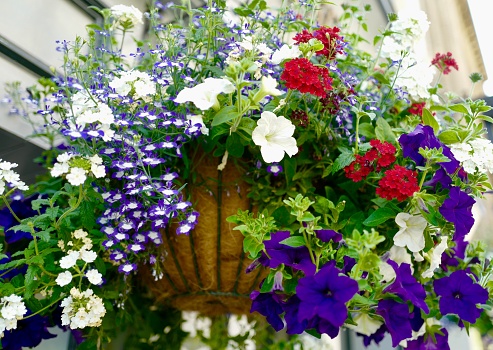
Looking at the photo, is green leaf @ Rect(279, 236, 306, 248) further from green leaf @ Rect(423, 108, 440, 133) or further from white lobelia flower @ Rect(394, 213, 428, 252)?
green leaf @ Rect(423, 108, 440, 133)

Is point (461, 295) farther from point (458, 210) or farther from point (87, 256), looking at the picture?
point (87, 256)

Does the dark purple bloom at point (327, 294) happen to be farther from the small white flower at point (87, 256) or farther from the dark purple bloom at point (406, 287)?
the small white flower at point (87, 256)

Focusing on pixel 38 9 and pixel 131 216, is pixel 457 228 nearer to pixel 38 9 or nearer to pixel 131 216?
pixel 131 216

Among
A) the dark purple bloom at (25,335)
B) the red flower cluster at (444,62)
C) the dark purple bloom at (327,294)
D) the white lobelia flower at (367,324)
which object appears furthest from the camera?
the red flower cluster at (444,62)

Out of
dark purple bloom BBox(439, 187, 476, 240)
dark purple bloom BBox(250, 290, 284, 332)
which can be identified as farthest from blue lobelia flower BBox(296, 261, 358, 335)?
dark purple bloom BBox(439, 187, 476, 240)

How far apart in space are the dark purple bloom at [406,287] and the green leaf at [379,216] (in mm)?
71

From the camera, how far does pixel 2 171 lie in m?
0.85

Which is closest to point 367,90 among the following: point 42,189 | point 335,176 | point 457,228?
point 335,176

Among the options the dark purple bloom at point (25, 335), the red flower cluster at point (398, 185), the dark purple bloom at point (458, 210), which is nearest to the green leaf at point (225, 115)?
the red flower cluster at point (398, 185)

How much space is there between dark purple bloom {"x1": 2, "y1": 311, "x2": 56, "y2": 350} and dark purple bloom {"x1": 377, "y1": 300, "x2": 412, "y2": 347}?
623mm

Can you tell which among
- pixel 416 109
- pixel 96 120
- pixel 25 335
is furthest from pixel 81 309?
pixel 416 109

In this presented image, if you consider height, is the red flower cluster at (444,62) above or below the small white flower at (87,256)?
above

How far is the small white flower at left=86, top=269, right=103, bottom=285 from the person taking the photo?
0.83 m

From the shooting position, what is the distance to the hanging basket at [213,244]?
102 centimetres
